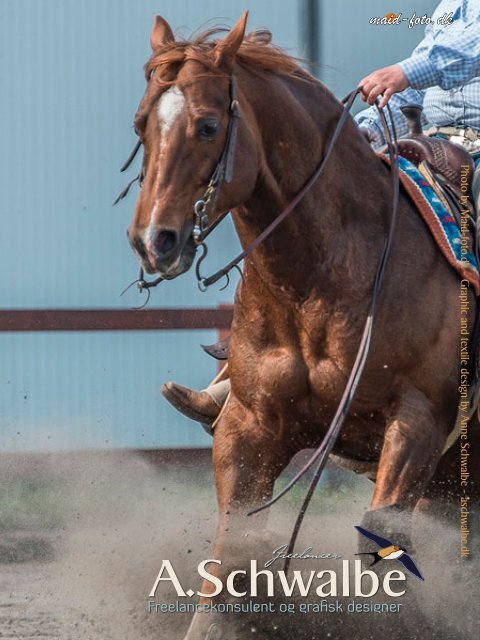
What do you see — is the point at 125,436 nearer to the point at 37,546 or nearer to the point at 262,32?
the point at 37,546

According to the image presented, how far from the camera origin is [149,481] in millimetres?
6066

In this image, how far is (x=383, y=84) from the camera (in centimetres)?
382

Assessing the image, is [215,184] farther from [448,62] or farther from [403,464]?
[448,62]

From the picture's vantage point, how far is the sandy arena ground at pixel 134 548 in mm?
3758

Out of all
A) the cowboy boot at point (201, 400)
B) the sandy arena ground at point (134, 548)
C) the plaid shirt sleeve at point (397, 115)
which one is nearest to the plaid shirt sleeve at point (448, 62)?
the plaid shirt sleeve at point (397, 115)

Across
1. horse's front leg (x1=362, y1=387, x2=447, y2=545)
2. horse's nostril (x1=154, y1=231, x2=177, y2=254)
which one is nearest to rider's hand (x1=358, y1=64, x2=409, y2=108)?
horse's front leg (x1=362, y1=387, x2=447, y2=545)

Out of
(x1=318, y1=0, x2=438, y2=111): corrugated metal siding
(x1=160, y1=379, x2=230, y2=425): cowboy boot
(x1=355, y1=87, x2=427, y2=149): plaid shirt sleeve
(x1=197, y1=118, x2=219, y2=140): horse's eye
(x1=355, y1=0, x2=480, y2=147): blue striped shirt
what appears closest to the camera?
(x1=197, y1=118, x2=219, y2=140): horse's eye

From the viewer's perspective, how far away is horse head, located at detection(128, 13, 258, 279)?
124 inches

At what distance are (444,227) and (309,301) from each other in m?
0.50

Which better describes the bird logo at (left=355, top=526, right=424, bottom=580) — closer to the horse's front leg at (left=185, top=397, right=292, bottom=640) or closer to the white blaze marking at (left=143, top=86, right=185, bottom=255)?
the horse's front leg at (left=185, top=397, right=292, bottom=640)

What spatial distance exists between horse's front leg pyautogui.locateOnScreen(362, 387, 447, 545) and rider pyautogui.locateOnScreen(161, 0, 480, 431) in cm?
69

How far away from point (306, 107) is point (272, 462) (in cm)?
98

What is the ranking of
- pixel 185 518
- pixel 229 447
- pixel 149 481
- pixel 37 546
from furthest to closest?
pixel 149 481 → pixel 37 546 → pixel 185 518 → pixel 229 447

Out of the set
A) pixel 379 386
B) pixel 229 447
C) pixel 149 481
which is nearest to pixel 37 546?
pixel 149 481
